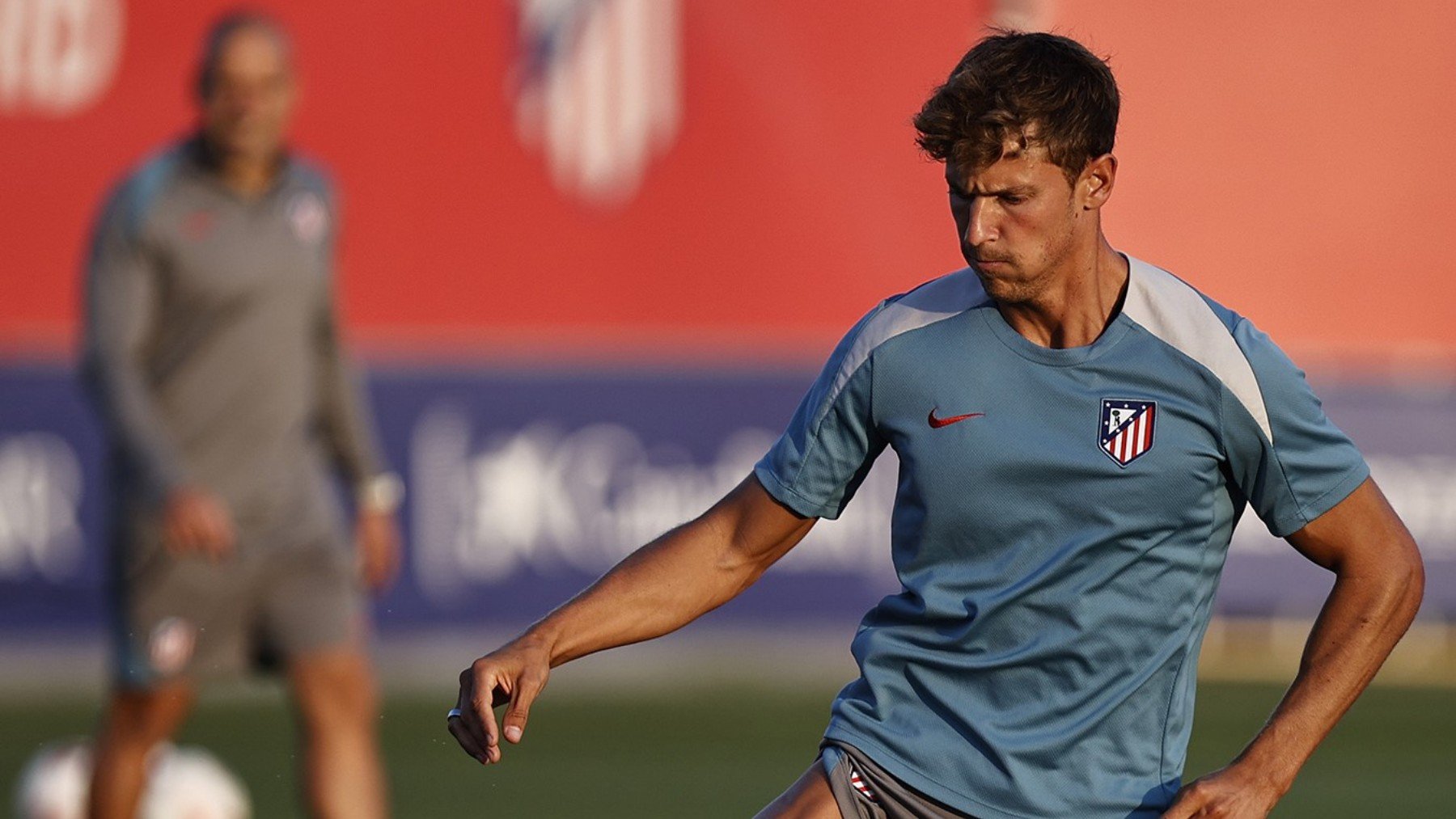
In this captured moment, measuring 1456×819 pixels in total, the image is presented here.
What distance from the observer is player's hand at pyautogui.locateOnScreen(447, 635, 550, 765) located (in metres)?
3.84

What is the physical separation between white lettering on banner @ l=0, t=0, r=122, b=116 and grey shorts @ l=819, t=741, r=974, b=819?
10.9 metres

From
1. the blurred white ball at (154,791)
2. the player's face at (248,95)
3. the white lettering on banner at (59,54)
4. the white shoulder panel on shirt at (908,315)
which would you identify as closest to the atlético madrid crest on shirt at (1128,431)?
the white shoulder panel on shirt at (908,315)

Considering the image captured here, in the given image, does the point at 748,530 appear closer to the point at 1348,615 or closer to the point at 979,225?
the point at 979,225

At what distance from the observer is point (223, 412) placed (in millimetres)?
7566

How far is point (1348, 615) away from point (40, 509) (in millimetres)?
9765

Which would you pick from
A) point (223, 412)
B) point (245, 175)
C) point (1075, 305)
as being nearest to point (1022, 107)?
point (1075, 305)

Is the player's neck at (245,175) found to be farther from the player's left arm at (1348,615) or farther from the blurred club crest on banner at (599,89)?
the blurred club crest on banner at (599,89)

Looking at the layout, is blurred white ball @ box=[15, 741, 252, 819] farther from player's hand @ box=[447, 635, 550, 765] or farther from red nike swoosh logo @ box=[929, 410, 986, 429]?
red nike swoosh logo @ box=[929, 410, 986, 429]

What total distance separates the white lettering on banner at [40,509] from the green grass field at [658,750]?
111 centimetres

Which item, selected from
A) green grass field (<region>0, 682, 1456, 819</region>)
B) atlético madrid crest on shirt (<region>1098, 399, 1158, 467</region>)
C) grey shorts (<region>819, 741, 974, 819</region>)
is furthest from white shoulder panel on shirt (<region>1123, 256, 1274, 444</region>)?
green grass field (<region>0, 682, 1456, 819</region>)

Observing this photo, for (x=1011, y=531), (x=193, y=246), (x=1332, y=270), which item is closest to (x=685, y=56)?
(x=1332, y=270)

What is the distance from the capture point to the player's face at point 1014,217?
3.97 m

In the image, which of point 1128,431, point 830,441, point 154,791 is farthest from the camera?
point 154,791

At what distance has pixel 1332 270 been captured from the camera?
577 inches
